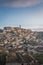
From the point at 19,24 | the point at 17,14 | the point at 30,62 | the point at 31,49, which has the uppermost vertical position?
the point at 17,14

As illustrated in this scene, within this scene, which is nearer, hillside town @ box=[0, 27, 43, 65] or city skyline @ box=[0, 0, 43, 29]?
hillside town @ box=[0, 27, 43, 65]

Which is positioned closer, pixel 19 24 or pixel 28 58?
pixel 28 58

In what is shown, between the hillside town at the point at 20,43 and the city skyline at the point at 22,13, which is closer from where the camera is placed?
the hillside town at the point at 20,43

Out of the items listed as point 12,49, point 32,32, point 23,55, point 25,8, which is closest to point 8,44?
point 12,49

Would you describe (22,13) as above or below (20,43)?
above

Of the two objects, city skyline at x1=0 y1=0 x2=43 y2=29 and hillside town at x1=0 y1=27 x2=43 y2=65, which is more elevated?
city skyline at x1=0 y1=0 x2=43 y2=29

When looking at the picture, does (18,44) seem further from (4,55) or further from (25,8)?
(25,8)

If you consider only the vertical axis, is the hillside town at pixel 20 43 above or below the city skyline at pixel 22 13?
below

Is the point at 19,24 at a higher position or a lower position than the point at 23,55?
higher
